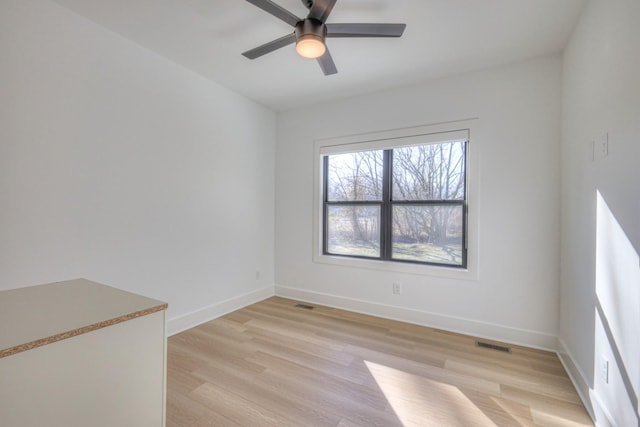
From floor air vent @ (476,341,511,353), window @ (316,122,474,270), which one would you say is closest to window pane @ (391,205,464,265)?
window @ (316,122,474,270)

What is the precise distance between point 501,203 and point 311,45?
2.21 m

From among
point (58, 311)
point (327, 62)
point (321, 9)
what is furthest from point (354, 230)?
point (58, 311)

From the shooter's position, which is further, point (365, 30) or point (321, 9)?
point (365, 30)

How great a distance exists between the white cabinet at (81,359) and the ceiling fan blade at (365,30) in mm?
1920

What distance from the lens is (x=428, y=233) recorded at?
3.13 metres

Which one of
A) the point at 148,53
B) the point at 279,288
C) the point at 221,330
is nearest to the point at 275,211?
the point at 279,288

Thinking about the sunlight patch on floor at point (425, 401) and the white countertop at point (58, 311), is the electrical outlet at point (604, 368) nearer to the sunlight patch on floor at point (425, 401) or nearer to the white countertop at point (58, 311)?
the sunlight patch on floor at point (425, 401)

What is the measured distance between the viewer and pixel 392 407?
1783mm

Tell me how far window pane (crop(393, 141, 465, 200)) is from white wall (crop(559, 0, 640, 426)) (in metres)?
0.87

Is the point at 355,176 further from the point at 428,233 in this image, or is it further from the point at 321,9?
the point at 321,9

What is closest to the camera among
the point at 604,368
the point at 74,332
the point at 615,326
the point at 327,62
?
the point at 74,332

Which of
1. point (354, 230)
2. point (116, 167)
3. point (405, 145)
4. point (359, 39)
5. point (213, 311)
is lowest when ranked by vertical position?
point (213, 311)

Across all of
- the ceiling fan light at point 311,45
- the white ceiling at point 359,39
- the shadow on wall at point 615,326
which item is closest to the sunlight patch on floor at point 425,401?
the shadow on wall at point 615,326

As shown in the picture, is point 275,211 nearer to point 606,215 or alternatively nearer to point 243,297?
point 243,297
